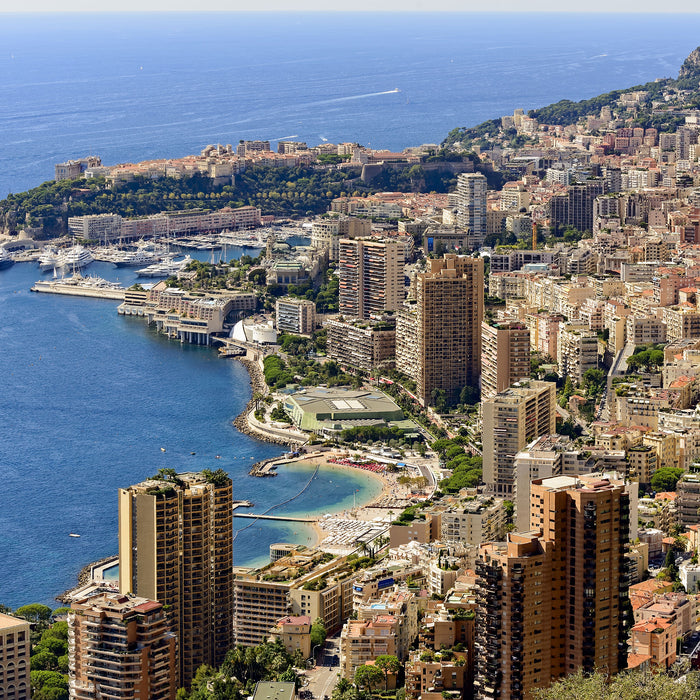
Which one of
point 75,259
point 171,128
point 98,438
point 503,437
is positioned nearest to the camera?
point 503,437

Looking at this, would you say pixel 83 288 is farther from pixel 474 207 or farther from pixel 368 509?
pixel 368 509

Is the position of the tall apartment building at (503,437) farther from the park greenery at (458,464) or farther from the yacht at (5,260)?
the yacht at (5,260)

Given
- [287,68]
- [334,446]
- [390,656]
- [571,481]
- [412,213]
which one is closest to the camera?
[571,481]

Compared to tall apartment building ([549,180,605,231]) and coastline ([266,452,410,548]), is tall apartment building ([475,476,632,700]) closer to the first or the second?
coastline ([266,452,410,548])

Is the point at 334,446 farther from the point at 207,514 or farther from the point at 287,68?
the point at 287,68

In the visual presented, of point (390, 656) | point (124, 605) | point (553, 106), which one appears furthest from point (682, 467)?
point (553, 106)

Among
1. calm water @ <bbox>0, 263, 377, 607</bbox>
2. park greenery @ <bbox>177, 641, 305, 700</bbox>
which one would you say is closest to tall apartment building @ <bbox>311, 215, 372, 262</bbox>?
calm water @ <bbox>0, 263, 377, 607</bbox>

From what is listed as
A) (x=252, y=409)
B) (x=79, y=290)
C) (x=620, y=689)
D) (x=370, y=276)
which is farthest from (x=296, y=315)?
(x=620, y=689)
